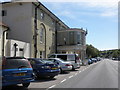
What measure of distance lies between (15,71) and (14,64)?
0.37 meters

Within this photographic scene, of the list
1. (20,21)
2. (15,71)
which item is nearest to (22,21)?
(20,21)

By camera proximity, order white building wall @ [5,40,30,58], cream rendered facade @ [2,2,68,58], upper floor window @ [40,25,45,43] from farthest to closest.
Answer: upper floor window @ [40,25,45,43]
cream rendered facade @ [2,2,68,58]
white building wall @ [5,40,30,58]

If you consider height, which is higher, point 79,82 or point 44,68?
point 44,68

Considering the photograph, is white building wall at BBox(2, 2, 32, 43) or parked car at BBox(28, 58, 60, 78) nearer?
parked car at BBox(28, 58, 60, 78)

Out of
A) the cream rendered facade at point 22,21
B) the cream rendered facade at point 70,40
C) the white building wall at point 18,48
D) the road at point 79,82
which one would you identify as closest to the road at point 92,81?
the road at point 79,82

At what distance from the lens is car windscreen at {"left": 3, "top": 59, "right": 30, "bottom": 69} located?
9.01 meters

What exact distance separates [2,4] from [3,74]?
68.5 ft

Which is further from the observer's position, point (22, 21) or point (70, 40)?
point (70, 40)

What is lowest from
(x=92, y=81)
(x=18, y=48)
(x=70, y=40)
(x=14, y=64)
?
(x=92, y=81)

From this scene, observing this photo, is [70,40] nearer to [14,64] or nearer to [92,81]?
[92,81]

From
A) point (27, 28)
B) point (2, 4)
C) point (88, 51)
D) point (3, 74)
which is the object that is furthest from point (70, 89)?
point (88, 51)

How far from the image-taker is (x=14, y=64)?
927 centimetres

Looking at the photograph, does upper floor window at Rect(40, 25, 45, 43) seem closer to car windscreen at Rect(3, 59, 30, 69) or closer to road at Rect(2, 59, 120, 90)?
road at Rect(2, 59, 120, 90)

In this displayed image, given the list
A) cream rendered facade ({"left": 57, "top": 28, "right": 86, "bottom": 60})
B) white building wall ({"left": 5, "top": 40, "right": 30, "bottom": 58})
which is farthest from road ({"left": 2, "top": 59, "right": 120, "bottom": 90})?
cream rendered facade ({"left": 57, "top": 28, "right": 86, "bottom": 60})
